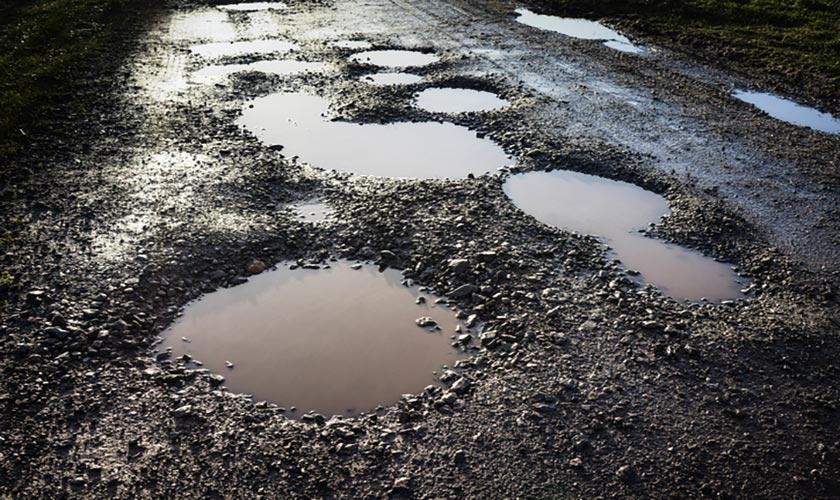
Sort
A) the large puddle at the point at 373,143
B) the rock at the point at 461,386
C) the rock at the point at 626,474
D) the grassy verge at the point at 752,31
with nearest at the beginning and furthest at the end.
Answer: the rock at the point at 626,474 < the rock at the point at 461,386 < the large puddle at the point at 373,143 < the grassy verge at the point at 752,31

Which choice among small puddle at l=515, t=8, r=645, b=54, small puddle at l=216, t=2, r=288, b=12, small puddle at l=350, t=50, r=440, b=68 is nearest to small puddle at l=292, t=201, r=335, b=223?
small puddle at l=350, t=50, r=440, b=68

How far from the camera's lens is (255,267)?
618 cm

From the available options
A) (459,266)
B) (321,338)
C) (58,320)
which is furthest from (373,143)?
(58,320)

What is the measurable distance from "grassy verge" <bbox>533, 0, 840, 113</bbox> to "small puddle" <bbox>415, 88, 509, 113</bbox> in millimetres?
4868

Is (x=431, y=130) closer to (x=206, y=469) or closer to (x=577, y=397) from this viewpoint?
(x=577, y=397)

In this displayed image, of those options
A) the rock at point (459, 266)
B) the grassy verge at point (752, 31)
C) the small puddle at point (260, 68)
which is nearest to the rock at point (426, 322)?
the rock at point (459, 266)

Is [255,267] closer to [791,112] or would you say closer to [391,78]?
[391,78]

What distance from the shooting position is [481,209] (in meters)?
7.12

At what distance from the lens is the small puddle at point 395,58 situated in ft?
40.5

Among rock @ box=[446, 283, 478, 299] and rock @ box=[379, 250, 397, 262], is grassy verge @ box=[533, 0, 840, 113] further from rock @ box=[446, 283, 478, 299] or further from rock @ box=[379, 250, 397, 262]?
rock @ box=[379, 250, 397, 262]

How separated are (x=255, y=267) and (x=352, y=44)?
345 inches

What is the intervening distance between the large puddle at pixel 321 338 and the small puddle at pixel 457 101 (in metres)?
4.74

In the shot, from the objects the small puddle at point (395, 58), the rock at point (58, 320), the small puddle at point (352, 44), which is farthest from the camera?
the small puddle at point (352, 44)

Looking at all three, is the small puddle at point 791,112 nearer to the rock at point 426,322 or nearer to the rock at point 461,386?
the rock at point 426,322
